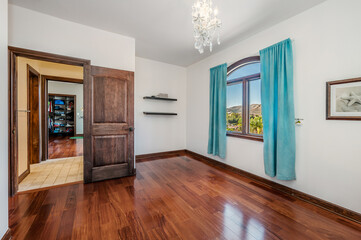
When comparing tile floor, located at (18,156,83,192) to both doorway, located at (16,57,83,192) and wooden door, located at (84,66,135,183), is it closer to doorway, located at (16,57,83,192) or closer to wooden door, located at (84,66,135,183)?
doorway, located at (16,57,83,192)

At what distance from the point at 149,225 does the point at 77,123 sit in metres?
9.36

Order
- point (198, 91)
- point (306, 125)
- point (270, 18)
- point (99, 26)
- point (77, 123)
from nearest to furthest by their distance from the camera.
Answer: point (306, 125) → point (270, 18) → point (99, 26) → point (198, 91) → point (77, 123)

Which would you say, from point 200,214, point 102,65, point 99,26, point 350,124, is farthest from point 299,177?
point 99,26

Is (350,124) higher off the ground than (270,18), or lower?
lower

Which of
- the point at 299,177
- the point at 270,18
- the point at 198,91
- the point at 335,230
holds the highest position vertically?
the point at 270,18

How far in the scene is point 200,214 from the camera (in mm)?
1932

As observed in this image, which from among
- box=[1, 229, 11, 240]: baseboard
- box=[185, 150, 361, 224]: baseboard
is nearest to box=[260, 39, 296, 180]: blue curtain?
box=[185, 150, 361, 224]: baseboard

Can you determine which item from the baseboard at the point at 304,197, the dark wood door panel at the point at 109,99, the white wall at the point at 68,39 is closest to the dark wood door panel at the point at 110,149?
the dark wood door panel at the point at 109,99

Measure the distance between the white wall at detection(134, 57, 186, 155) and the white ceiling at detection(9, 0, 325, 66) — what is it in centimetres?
128

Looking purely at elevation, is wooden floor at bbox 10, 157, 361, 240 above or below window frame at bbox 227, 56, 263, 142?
below

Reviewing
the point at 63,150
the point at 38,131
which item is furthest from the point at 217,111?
the point at 63,150

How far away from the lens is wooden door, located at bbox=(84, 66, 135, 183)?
2777 mm

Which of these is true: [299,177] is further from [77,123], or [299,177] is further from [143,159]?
[77,123]

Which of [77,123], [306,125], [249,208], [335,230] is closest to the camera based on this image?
[335,230]
